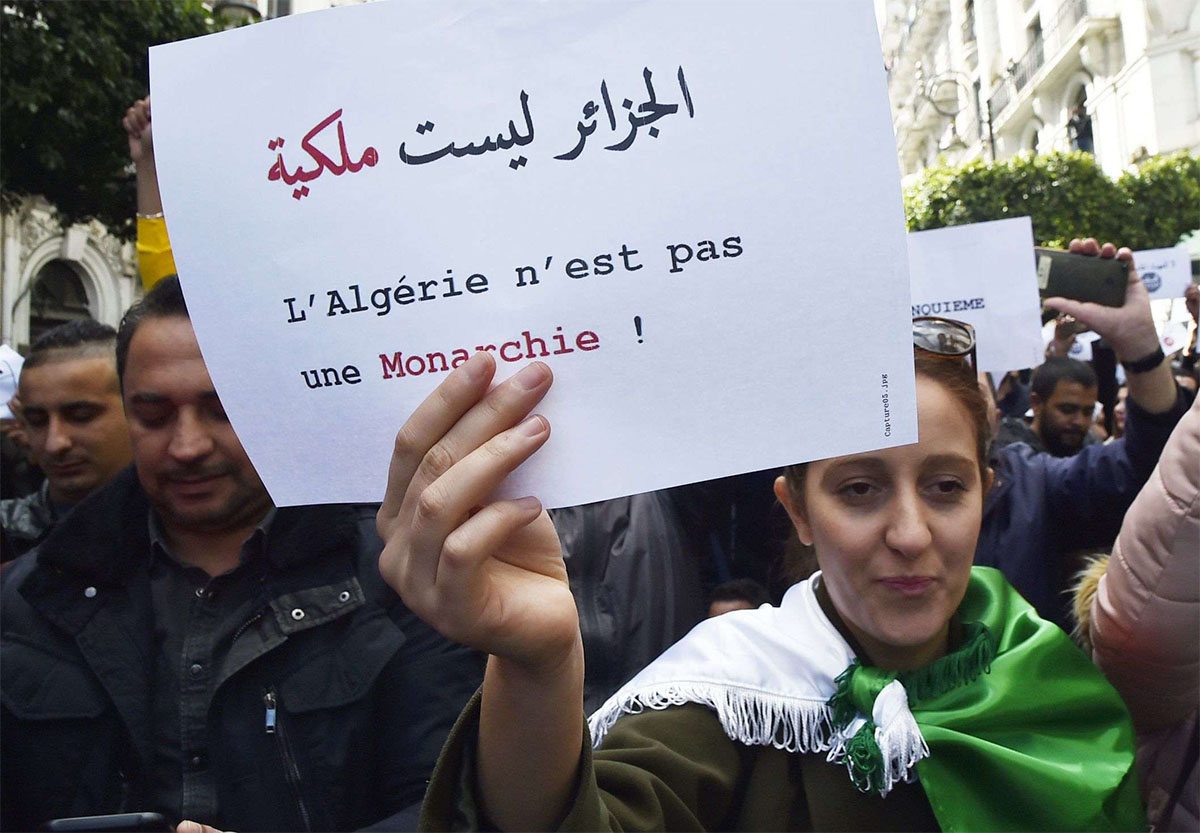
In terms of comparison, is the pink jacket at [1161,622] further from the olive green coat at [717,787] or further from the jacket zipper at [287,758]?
the jacket zipper at [287,758]

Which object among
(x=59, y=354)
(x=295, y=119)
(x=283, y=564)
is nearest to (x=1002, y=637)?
(x=283, y=564)

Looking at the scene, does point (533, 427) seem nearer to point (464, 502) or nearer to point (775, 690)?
point (464, 502)

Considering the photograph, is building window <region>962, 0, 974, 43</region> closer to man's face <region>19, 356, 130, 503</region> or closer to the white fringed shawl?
man's face <region>19, 356, 130, 503</region>

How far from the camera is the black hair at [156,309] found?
1711 mm

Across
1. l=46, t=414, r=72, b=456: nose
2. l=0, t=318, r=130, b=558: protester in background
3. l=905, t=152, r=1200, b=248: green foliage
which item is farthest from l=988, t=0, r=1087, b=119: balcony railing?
l=46, t=414, r=72, b=456: nose

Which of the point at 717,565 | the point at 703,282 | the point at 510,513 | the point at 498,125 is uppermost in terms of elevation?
the point at 498,125

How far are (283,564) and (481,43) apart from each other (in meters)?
0.96

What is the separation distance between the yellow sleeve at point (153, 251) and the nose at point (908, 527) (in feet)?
5.18

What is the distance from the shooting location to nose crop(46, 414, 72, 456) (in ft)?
9.02

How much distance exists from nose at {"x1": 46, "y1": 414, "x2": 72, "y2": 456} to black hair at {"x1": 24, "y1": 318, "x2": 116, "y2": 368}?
20cm

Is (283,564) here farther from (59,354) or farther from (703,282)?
(59,354)

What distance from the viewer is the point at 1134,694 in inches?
59.9

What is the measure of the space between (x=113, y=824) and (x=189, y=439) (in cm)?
59

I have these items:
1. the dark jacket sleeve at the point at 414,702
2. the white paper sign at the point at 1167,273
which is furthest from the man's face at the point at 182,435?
the white paper sign at the point at 1167,273
